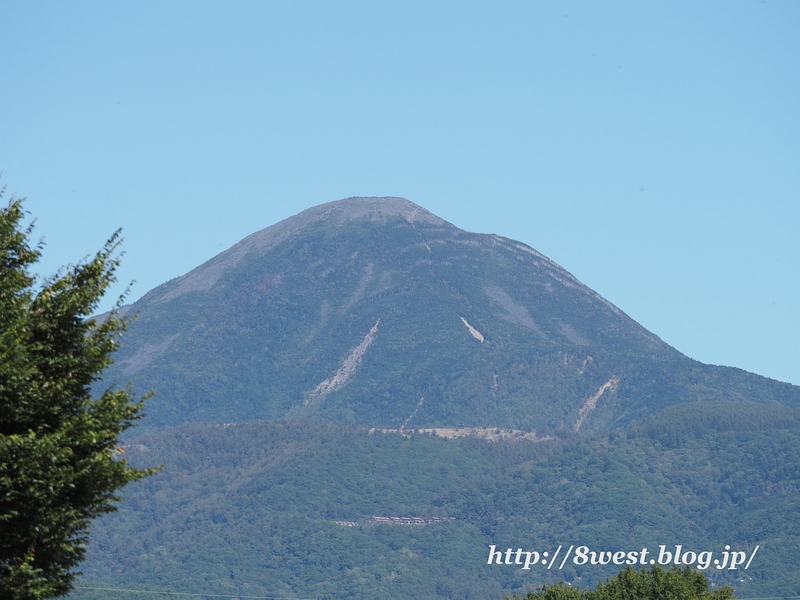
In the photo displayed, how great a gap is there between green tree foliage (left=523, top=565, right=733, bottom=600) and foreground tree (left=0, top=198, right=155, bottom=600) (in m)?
52.5

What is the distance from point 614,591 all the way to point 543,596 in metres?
5.35

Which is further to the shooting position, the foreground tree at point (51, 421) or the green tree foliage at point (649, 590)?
the green tree foliage at point (649, 590)

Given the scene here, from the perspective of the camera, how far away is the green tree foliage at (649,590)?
76.9 m

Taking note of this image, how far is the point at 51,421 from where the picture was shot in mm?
26656

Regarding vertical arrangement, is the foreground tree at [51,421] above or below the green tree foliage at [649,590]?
above

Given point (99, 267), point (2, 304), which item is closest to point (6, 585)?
point (2, 304)

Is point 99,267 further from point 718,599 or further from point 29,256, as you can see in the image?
point 718,599

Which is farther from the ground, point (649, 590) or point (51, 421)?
point (51, 421)

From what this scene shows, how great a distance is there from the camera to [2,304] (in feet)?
83.5

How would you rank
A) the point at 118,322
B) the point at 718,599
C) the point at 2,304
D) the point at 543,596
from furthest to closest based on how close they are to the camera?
the point at 543,596 → the point at 718,599 → the point at 118,322 → the point at 2,304

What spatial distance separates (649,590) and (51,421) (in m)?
61.8

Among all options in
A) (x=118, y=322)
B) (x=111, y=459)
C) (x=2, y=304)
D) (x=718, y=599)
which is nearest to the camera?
(x=2, y=304)

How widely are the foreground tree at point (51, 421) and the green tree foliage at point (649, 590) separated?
52539 millimetres

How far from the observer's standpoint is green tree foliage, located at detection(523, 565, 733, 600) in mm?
76875
